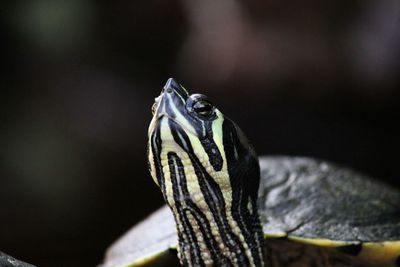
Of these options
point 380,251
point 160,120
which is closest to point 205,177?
point 160,120

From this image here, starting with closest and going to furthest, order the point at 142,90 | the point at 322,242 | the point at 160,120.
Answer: the point at 160,120 < the point at 322,242 < the point at 142,90

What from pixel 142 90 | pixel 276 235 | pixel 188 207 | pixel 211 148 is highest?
pixel 142 90

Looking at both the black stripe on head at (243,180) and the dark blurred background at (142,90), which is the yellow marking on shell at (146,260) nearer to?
the black stripe on head at (243,180)

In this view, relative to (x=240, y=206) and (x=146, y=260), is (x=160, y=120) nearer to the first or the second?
(x=240, y=206)

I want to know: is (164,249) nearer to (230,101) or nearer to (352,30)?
(230,101)

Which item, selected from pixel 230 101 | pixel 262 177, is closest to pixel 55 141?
pixel 230 101

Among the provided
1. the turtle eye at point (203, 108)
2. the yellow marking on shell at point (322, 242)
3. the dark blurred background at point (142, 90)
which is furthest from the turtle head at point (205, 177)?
the dark blurred background at point (142, 90)
